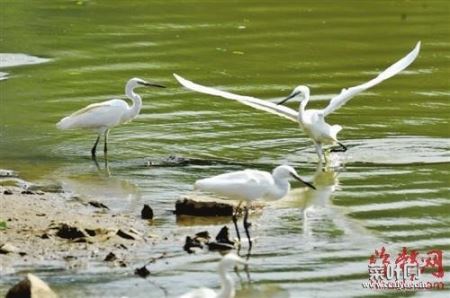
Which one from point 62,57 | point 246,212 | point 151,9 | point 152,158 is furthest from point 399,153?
point 151,9

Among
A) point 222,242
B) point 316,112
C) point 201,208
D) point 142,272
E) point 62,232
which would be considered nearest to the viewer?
point 142,272

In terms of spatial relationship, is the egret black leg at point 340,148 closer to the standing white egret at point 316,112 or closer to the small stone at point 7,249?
the standing white egret at point 316,112

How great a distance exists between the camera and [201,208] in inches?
504

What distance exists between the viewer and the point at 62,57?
22359mm

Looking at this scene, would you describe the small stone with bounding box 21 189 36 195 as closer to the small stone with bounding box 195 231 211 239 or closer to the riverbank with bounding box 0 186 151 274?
the riverbank with bounding box 0 186 151 274

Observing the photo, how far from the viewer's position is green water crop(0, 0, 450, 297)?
37.5ft

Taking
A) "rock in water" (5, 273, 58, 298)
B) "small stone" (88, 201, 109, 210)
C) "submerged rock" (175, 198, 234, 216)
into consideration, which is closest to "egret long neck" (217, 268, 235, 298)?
"rock in water" (5, 273, 58, 298)

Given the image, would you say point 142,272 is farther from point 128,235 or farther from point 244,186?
point 244,186

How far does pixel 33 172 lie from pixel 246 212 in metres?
3.77

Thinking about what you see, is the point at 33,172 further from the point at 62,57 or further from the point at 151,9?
the point at 151,9

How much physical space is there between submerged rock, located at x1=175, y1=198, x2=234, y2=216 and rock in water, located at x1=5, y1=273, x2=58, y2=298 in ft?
10.9

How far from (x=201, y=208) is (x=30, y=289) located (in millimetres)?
3610

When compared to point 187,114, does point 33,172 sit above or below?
below

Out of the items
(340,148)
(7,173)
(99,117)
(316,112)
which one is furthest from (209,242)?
(340,148)
